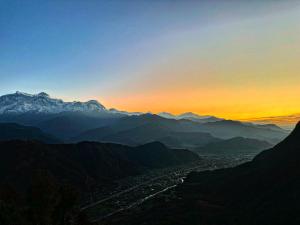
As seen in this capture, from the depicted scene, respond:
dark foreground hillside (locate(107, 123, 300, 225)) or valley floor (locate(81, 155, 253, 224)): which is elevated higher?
dark foreground hillside (locate(107, 123, 300, 225))

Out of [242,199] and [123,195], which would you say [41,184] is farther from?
[123,195]

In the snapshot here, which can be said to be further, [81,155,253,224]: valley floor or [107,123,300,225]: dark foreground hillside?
[81,155,253,224]: valley floor

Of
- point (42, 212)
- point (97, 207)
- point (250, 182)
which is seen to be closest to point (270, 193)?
point (250, 182)

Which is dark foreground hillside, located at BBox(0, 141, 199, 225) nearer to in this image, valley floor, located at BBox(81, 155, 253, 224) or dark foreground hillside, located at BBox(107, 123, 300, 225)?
valley floor, located at BBox(81, 155, 253, 224)

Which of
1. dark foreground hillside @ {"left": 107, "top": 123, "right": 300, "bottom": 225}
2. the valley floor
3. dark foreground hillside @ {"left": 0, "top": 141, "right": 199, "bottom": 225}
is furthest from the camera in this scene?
the valley floor

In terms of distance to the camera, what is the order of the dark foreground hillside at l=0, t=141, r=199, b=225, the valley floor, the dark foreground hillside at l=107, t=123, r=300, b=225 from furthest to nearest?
the valley floor, the dark foreground hillside at l=107, t=123, r=300, b=225, the dark foreground hillside at l=0, t=141, r=199, b=225

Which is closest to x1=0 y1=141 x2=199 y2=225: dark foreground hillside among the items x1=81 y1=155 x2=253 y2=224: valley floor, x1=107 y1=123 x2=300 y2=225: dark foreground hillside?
x1=81 y1=155 x2=253 y2=224: valley floor

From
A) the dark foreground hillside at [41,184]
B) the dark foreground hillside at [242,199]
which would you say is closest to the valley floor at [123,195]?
the dark foreground hillside at [242,199]

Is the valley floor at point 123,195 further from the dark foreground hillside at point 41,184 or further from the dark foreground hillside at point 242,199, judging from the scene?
the dark foreground hillside at point 41,184
